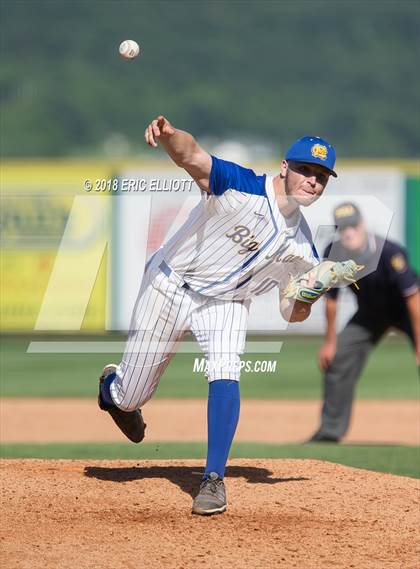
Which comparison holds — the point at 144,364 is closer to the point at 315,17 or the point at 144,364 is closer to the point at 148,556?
the point at 148,556

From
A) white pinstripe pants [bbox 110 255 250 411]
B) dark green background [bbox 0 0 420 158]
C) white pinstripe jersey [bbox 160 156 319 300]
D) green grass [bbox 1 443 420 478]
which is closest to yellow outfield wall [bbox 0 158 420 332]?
green grass [bbox 1 443 420 478]

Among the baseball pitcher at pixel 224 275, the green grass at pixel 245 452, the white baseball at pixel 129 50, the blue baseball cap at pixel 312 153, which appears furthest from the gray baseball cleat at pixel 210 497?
the green grass at pixel 245 452

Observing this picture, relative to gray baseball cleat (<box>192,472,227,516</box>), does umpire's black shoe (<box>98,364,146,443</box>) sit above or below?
above

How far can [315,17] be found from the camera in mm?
40000

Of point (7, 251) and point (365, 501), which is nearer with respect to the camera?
point (365, 501)

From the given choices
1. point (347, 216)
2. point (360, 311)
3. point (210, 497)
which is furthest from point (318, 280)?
point (360, 311)

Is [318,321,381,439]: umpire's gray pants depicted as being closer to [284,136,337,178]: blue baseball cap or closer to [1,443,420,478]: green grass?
[1,443,420,478]: green grass

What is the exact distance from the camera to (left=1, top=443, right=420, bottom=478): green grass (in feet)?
25.3

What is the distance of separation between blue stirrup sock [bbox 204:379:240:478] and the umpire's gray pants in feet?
11.7

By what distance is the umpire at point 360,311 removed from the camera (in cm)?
836

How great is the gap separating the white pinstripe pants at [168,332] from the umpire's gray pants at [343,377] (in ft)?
10.8

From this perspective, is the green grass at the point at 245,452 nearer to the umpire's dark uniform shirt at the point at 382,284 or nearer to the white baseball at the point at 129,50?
the umpire's dark uniform shirt at the point at 382,284

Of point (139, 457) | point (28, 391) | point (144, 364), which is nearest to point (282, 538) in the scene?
point (144, 364)

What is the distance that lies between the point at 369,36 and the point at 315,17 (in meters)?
2.17
